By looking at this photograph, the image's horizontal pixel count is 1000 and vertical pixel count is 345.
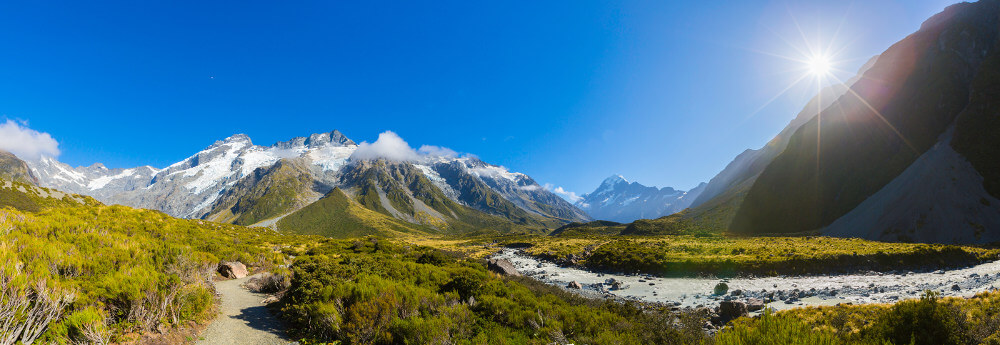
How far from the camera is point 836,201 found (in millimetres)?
68688

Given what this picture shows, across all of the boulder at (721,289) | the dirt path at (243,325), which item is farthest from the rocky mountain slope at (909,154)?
the dirt path at (243,325)

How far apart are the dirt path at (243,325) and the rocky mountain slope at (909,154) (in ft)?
251

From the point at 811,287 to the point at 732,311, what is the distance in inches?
522

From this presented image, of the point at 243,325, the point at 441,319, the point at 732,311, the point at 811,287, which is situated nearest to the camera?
the point at 441,319

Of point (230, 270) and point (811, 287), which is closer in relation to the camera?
point (230, 270)

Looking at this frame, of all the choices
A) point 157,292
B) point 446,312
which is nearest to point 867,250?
point 446,312

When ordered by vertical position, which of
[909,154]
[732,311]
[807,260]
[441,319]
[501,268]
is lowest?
[732,311]

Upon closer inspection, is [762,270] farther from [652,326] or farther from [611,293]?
[652,326]

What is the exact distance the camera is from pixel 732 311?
57.7 ft

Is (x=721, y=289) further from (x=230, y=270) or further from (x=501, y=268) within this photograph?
(x=230, y=270)

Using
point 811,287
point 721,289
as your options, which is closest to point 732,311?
point 721,289

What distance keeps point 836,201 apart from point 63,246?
10637 cm

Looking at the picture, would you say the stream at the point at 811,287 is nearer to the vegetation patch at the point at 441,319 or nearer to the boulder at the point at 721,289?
the boulder at the point at 721,289

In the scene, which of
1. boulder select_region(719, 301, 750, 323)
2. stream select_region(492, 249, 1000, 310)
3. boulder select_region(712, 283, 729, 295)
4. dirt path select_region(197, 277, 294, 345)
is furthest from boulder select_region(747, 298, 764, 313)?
dirt path select_region(197, 277, 294, 345)
